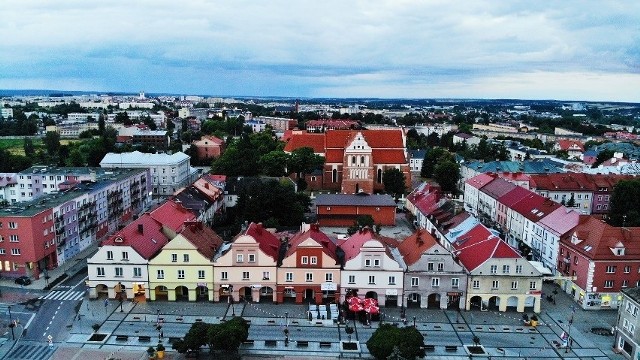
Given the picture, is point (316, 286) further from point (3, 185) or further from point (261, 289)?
point (3, 185)

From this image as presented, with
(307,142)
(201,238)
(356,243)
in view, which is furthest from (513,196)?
(307,142)

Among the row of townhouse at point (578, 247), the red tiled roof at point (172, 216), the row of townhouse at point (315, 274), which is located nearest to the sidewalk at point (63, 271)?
the row of townhouse at point (315, 274)

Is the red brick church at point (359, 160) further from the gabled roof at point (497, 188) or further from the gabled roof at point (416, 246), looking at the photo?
the gabled roof at point (416, 246)

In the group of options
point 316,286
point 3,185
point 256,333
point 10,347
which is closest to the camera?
point 10,347

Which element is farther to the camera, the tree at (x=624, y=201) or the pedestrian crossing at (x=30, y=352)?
the tree at (x=624, y=201)

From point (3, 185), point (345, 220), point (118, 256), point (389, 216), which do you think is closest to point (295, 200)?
point (345, 220)

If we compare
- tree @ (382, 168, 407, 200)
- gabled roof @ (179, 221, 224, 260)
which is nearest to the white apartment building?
tree @ (382, 168, 407, 200)

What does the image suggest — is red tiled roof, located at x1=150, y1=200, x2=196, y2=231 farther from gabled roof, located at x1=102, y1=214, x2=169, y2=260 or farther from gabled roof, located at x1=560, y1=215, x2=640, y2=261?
gabled roof, located at x1=560, y1=215, x2=640, y2=261
